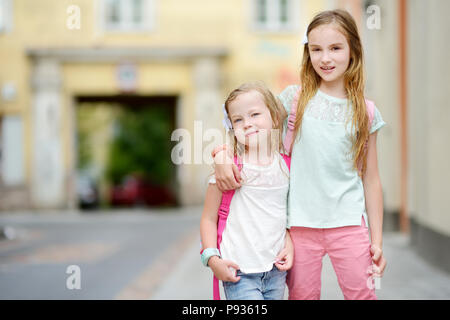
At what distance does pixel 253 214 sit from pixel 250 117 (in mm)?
382

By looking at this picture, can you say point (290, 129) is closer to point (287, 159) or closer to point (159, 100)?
point (287, 159)

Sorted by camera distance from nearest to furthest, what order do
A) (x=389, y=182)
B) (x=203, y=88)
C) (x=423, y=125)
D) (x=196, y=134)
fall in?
1. (x=196, y=134)
2. (x=423, y=125)
3. (x=389, y=182)
4. (x=203, y=88)

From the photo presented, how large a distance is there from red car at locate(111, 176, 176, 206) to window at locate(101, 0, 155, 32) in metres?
7.42

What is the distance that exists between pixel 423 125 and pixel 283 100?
4.70 m

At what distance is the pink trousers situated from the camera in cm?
236

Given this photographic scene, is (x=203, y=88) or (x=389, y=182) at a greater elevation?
(x=203, y=88)

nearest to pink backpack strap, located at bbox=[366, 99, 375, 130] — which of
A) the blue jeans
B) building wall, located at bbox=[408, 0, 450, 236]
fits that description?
the blue jeans

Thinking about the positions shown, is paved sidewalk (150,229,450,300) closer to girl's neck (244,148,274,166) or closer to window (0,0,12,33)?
girl's neck (244,148,274,166)

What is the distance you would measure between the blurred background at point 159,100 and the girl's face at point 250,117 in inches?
114

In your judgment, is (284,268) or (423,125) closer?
(284,268)

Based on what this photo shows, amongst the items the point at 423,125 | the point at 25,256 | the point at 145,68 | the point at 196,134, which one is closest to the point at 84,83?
the point at 145,68

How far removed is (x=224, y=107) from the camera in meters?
2.39

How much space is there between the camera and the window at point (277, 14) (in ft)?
54.4

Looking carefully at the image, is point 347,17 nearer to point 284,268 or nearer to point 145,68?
point 284,268
